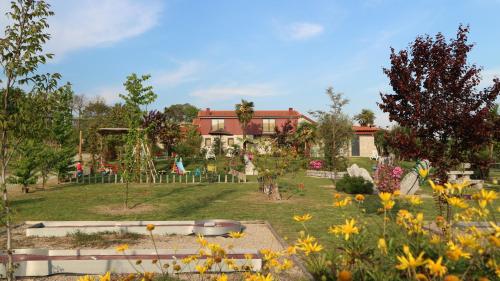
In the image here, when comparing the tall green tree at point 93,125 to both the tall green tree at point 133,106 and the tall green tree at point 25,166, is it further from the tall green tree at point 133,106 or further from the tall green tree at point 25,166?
the tall green tree at point 25,166

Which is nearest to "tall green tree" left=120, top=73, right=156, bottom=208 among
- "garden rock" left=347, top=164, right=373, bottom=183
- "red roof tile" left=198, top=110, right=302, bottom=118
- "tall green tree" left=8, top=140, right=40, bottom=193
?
"tall green tree" left=8, top=140, right=40, bottom=193

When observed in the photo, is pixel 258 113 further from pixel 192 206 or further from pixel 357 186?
pixel 192 206

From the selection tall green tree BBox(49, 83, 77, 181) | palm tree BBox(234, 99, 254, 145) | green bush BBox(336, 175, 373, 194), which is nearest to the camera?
→ tall green tree BBox(49, 83, 77, 181)

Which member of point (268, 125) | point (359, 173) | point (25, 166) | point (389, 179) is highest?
point (268, 125)

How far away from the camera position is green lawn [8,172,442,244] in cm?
1072

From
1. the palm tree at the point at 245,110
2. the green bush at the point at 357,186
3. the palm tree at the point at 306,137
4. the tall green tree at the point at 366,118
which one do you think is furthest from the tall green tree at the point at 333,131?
the tall green tree at the point at 366,118

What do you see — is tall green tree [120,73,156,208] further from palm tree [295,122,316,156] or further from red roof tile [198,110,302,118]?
red roof tile [198,110,302,118]

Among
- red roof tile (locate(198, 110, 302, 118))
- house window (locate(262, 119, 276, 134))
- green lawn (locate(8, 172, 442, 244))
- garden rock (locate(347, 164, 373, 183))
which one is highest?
red roof tile (locate(198, 110, 302, 118))

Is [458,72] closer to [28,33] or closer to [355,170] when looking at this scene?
[28,33]

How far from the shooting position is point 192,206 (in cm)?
1329

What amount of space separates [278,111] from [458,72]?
171ft

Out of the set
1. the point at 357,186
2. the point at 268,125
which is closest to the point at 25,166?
the point at 357,186

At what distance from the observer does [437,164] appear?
8.39 m

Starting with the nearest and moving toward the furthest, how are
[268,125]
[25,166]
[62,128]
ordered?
[25,166], [62,128], [268,125]
